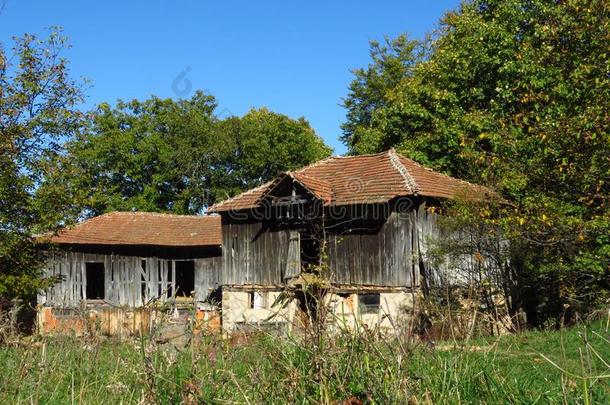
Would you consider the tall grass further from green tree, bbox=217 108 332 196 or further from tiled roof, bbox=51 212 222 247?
green tree, bbox=217 108 332 196

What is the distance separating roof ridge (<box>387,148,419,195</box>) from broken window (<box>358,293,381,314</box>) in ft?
11.3

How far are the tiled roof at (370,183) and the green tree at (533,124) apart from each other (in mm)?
1091

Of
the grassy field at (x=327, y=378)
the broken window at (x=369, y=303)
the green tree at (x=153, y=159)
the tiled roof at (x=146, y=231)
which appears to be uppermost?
the green tree at (x=153, y=159)

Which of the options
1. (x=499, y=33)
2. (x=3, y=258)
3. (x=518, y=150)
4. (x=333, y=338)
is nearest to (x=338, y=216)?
(x=518, y=150)

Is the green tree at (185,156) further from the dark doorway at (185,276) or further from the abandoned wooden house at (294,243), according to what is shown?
the abandoned wooden house at (294,243)

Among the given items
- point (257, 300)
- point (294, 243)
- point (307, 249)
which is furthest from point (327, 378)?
point (257, 300)

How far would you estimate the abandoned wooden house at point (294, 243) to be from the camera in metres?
19.2

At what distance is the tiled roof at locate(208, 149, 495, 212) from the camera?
18.9 m

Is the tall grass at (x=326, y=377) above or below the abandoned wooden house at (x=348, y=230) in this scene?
below

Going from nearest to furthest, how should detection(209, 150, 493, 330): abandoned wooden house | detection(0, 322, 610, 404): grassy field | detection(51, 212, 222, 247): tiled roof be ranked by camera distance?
detection(0, 322, 610, 404): grassy field
detection(209, 150, 493, 330): abandoned wooden house
detection(51, 212, 222, 247): tiled roof

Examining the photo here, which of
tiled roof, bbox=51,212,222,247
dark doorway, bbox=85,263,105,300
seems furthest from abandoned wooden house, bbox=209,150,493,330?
dark doorway, bbox=85,263,105,300

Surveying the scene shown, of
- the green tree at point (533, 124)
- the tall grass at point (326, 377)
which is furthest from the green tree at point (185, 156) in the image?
the tall grass at point (326, 377)

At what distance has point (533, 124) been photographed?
59.9 ft

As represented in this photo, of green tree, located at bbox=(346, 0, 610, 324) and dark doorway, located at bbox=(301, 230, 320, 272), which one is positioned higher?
green tree, located at bbox=(346, 0, 610, 324)
